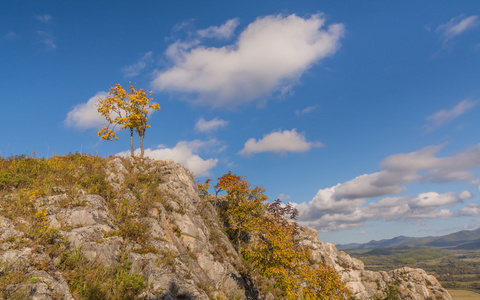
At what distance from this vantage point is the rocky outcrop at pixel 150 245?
9852mm

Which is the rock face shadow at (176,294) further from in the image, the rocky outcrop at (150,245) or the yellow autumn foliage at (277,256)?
the yellow autumn foliage at (277,256)

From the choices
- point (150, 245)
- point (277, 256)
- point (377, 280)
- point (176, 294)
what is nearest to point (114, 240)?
point (150, 245)

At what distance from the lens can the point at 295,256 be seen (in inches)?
772

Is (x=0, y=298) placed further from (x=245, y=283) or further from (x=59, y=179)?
(x=245, y=283)

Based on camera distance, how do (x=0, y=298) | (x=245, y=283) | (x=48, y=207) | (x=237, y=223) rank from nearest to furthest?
(x=0, y=298) → (x=48, y=207) → (x=245, y=283) → (x=237, y=223)

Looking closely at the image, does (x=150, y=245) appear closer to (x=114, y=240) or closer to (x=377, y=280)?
(x=114, y=240)

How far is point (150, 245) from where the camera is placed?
47.8 ft

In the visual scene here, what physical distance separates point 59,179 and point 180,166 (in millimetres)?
12505

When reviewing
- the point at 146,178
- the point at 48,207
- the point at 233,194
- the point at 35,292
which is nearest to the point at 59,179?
the point at 48,207

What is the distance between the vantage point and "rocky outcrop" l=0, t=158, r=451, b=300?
9852 mm

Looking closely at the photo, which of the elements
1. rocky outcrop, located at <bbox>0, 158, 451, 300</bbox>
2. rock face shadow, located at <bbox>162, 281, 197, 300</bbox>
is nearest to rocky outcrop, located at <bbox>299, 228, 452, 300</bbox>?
rocky outcrop, located at <bbox>0, 158, 451, 300</bbox>

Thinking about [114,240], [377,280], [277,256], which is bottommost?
[377,280]

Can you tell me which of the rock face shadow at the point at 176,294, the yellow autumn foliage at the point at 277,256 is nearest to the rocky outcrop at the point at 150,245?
the rock face shadow at the point at 176,294

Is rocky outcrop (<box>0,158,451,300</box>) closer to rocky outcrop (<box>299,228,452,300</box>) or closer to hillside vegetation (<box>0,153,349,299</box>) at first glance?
hillside vegetation (<box>0,153,349,299</box>)
